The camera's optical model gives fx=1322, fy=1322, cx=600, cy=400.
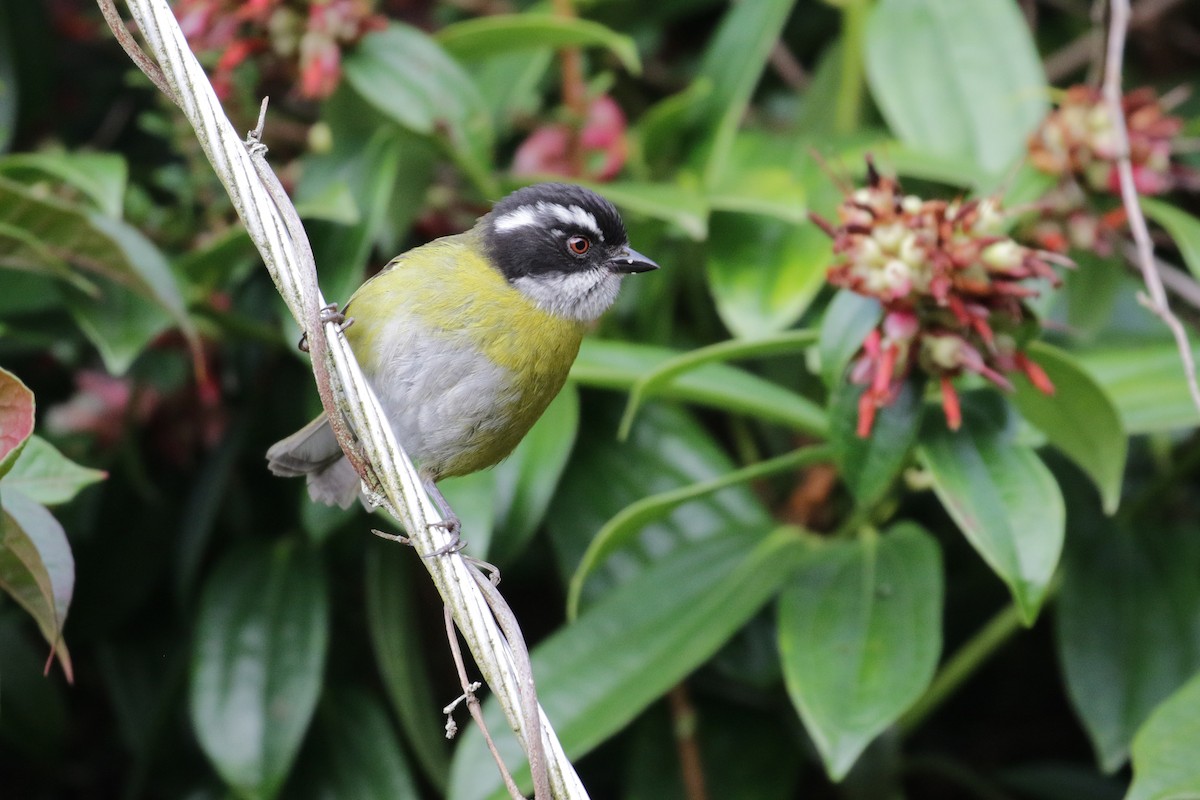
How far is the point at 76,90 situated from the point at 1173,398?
3.33 meters

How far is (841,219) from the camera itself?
2332 mm

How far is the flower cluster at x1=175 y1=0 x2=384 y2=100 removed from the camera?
281cm

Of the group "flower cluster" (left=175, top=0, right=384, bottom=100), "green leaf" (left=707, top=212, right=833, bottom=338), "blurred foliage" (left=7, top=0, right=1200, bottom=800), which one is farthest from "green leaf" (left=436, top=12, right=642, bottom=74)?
"green leaf" (left=707, top=212, right=833, bottom=338)

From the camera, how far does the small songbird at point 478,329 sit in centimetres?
243

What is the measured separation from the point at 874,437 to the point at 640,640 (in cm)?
71

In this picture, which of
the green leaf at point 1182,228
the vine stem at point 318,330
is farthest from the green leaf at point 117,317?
the green leaf at point 1182,228

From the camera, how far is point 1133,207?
258cm


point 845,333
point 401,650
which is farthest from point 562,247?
point 401,650

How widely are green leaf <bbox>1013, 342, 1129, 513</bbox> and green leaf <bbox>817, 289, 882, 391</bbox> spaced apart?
1.05 ft

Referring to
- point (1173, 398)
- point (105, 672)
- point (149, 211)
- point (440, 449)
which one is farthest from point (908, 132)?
point (105, 672)

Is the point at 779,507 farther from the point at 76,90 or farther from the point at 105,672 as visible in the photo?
the point at 76,90

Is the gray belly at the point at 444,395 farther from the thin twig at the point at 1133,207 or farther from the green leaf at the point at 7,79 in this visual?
the green leaf at the point at 7,79

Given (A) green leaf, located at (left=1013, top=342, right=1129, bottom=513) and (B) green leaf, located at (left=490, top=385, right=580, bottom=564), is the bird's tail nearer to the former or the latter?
(B) green leaf, located at (left=490, top=385, right=580, bottom=564)

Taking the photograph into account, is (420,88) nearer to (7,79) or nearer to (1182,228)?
(7,79)
